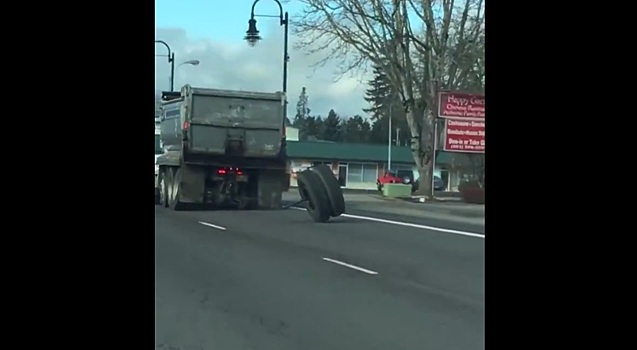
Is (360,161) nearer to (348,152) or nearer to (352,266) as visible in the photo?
(348,152)

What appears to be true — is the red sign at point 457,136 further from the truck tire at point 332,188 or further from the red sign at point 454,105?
the truck tire at point 332,188

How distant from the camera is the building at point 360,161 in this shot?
1833 cm

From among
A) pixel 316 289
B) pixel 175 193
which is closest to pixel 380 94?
pixel 175 193

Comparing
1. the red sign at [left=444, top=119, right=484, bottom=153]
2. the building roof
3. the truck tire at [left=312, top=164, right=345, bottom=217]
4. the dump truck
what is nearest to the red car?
the building roof

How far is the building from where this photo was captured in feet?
60.1

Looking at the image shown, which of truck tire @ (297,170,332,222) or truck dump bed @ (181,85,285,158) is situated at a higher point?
truck dump bed @ (181,85,285,158)

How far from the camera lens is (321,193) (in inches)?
650

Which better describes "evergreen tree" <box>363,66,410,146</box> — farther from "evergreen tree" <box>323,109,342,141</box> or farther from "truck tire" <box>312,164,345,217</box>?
"truck tire" <box>312,164,345,217</box>

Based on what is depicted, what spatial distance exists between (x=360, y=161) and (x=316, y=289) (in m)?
11.7

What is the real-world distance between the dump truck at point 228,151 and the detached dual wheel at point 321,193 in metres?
1.95

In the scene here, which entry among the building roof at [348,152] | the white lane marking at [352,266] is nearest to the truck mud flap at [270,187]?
the building roof at [348,152]

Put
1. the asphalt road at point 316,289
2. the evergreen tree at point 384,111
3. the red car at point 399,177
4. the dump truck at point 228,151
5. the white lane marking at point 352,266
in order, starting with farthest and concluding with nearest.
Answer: the red car at point 399,177, the evergreen tree at point 384,111, the dump truck at point 228,151, the white lane marking at point 352,266, the asphalt road at point 316,289

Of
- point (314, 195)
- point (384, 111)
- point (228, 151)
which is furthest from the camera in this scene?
point (384, 111)
